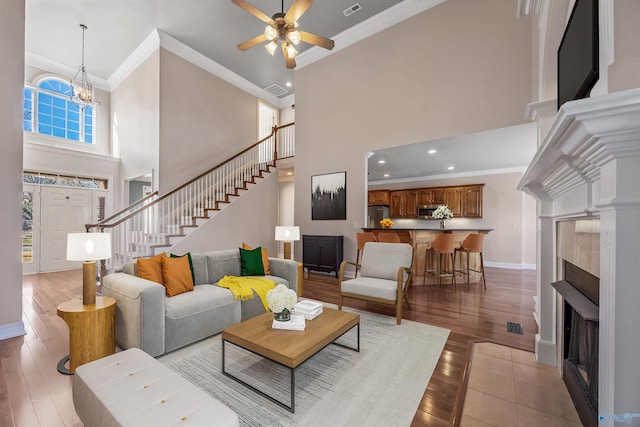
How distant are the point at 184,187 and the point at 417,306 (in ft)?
16.4

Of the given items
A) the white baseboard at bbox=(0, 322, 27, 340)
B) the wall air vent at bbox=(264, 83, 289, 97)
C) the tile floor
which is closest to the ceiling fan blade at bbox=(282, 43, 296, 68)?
the tile floor

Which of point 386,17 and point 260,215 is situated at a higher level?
point 386,17

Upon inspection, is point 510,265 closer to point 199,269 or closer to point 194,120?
point 199,269

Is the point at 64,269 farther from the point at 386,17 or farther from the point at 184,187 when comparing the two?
the point at 386,17

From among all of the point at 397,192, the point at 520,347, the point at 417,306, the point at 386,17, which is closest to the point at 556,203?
the point at 520,347

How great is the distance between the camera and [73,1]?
482cm

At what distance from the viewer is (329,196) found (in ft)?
19.5

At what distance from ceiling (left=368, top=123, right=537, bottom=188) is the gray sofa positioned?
3988 mm

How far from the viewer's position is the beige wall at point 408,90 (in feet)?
13.2

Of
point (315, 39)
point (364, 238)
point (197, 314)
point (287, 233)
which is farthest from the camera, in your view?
point (364, 238)

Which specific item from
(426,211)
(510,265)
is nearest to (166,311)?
(426,211)

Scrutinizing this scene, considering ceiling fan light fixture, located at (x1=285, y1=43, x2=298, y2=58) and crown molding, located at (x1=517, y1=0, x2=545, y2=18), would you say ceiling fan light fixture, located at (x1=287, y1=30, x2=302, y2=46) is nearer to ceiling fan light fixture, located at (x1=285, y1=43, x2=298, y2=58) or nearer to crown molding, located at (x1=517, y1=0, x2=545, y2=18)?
ceiling fan light fixture, located at (x1=285, y1=43, x2=298, y2=58)

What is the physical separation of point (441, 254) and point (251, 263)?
148 inches

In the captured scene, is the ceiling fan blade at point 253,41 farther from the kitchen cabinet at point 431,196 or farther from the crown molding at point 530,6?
the kitchen cabinet at point 431,196
